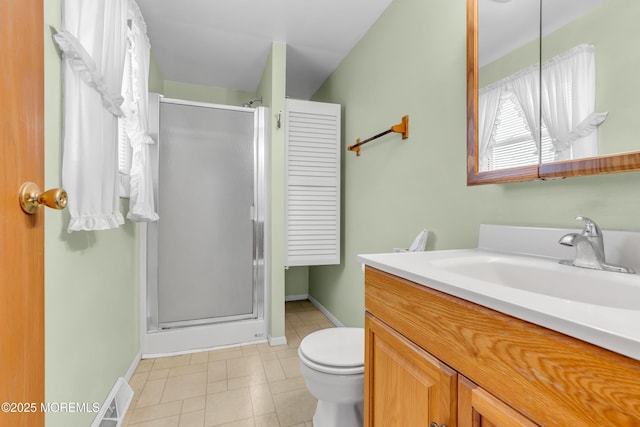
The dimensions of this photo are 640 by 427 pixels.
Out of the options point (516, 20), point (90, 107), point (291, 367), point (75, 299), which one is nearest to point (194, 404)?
point (291, 367)

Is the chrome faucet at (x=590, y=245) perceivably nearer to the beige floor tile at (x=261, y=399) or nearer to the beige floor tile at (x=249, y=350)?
the beige floor tile at (x=261, y=399)

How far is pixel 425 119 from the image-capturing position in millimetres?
1488

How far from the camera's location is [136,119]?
1.69 meters

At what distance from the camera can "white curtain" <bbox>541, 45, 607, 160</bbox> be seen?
79 cm

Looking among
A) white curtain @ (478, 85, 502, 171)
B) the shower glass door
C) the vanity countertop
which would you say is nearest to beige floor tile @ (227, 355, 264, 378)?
→ the shower glass door

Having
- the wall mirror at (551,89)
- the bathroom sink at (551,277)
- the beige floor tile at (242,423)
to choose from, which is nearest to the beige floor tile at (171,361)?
the beige floor tile at (242,423)

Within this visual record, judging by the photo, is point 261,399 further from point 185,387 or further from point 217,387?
point 185,387

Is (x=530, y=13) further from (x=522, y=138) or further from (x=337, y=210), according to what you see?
(x=337, y=210)

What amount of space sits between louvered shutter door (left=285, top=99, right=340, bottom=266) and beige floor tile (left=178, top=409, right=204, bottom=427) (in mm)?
1138

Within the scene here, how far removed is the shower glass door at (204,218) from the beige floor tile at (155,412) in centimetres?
71

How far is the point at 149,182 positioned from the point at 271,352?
150cm

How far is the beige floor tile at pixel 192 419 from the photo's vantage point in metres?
1.42

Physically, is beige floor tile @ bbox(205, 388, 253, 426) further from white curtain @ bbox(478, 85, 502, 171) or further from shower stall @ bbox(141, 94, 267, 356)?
white curtain @ bbox(478, 85, 502, 171)

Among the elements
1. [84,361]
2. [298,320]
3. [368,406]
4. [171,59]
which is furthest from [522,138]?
[171,59]
